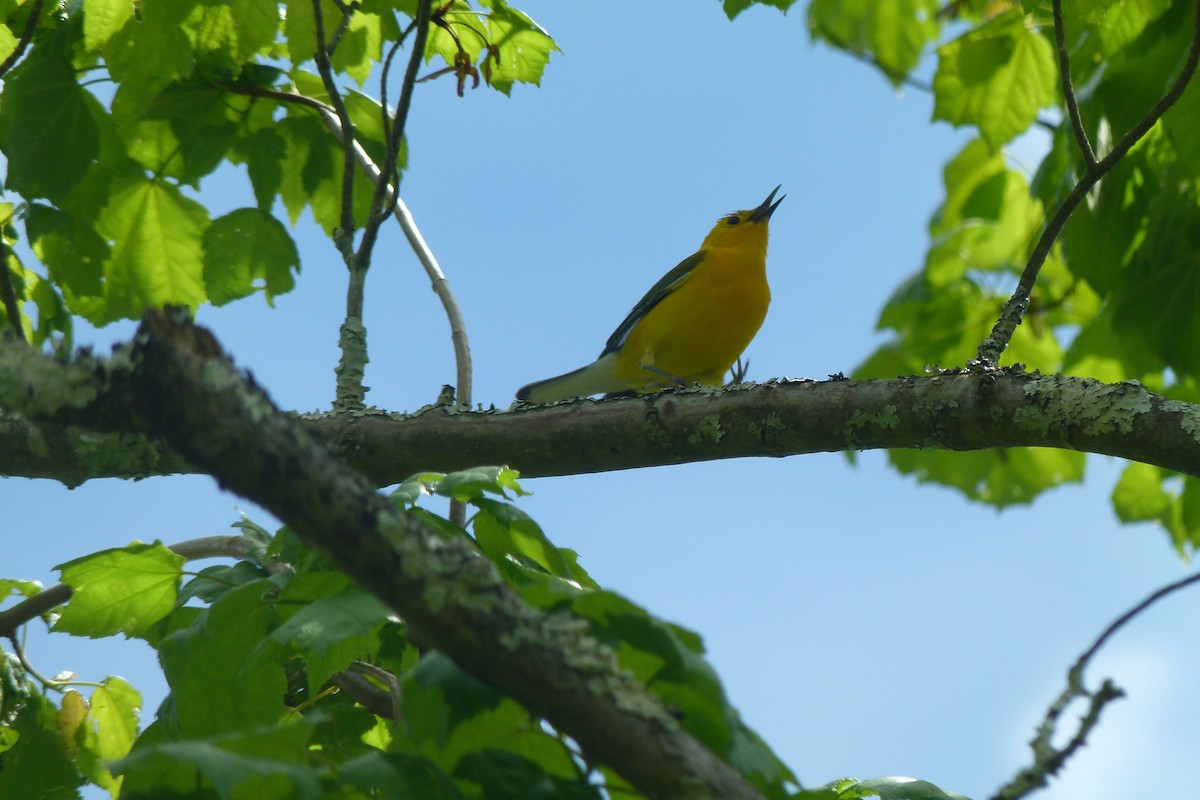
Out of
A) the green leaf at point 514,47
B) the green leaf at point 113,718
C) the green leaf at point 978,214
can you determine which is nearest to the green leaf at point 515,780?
the green leaf at point 113,718

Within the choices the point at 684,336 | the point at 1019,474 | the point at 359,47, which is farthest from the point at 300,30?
the point at 1019,474

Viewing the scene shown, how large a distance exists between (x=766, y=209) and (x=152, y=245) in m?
5.16

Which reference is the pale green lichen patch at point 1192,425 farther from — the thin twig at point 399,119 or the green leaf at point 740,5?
the thin twig at point 399,119

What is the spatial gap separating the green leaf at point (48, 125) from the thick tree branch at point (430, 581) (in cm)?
279

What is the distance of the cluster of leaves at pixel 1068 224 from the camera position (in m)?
4.02

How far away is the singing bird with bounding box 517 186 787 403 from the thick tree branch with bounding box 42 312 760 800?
5.22 meters

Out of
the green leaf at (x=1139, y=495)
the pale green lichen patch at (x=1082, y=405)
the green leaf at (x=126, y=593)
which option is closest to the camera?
the pale green lichen patch at (x=1082, y=405)

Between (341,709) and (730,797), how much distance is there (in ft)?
6.02

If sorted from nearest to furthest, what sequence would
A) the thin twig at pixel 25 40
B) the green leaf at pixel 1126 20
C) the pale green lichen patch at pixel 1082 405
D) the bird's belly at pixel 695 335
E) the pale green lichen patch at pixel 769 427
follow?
the pale green lichen patch at pixel 1082 405, the pale green lichen patch at pixel 769 427, the thin twig at pixel 25 40, the green leaf at pixel 1126 20, the bird's belly at pixel 695 335

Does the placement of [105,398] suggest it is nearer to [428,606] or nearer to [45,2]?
[428,606]

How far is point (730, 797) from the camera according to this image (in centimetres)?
148

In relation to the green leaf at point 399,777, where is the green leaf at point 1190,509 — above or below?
above

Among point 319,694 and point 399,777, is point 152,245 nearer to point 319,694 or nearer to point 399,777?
point 319,694

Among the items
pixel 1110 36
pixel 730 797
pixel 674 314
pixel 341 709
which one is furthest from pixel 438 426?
pixel 674 314
